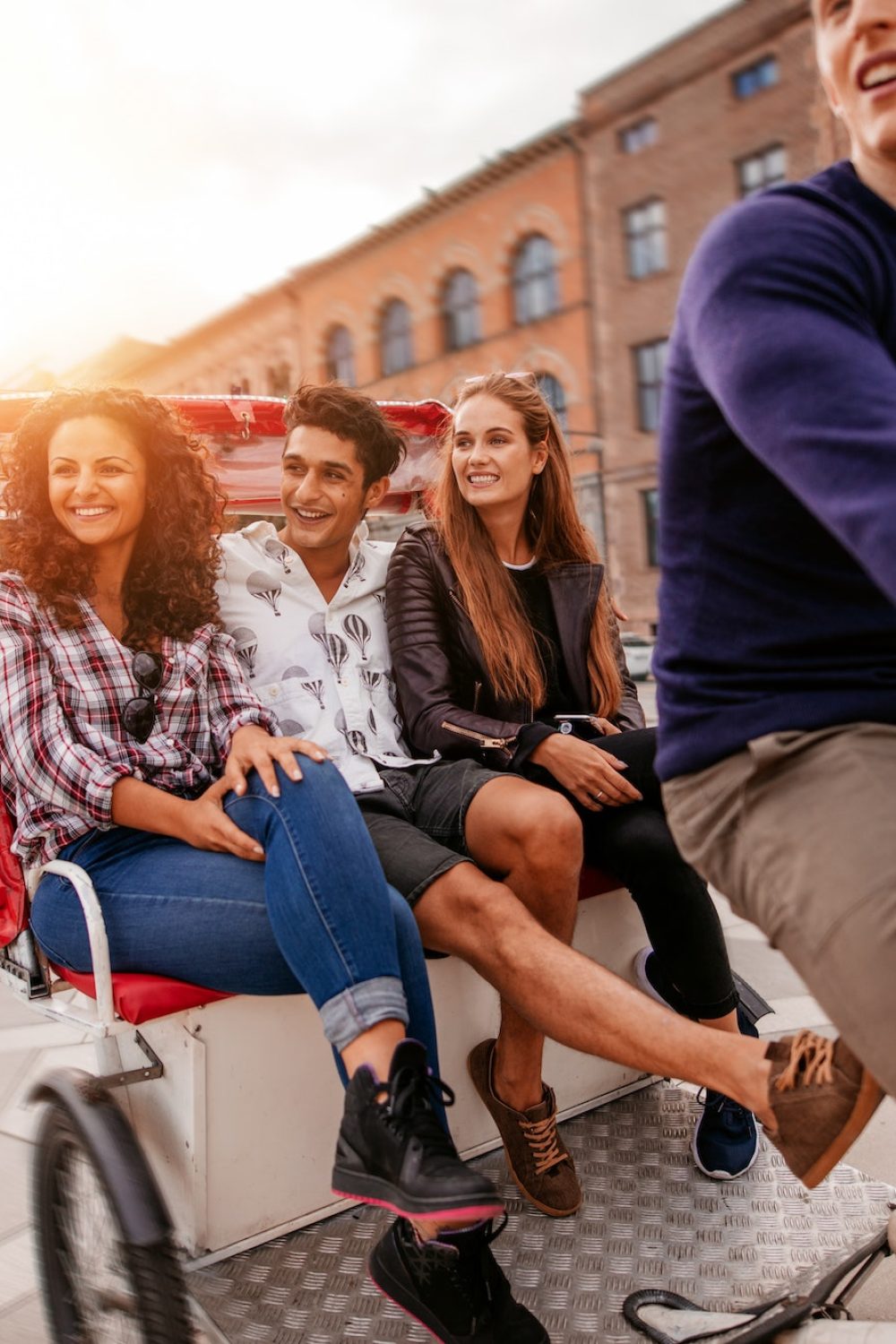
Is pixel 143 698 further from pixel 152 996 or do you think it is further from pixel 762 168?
pixel 762 168

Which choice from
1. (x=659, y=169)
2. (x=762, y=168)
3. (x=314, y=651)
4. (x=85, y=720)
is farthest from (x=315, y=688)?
(x=659, y=169)

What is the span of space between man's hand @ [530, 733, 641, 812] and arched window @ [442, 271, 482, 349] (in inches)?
889

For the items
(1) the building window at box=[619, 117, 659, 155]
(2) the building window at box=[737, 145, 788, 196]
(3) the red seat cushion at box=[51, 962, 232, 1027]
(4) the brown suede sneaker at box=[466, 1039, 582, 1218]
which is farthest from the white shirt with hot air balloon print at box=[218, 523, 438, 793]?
(1) the building window at box=[619, 117, 659, 155]

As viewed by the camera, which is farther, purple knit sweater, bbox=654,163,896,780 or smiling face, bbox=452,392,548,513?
smiling face, bbox=452,392,548,513

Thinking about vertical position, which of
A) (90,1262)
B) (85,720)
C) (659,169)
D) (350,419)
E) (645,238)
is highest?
(659,169)

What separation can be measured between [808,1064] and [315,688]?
150cm

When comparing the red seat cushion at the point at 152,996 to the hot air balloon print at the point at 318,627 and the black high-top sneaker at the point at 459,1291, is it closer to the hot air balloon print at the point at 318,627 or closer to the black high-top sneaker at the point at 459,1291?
the black high-top sneaker at the point at 459,1291

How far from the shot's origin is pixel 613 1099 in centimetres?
257

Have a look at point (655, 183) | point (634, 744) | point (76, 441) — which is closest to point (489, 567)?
point (634, 744)

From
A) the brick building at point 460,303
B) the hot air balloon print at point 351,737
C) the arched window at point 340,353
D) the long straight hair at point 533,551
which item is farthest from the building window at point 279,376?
the hot air balloon print at point 351,737

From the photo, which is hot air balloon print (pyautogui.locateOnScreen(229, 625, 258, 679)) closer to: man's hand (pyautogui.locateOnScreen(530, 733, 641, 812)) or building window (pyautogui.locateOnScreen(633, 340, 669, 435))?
man's hand (pyautogui.locateOnScreen(530, 733, 641, 812))

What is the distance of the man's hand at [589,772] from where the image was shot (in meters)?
2.29

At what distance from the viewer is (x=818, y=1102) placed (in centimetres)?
123

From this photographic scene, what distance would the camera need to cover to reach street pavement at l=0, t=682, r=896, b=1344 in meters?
1.95
